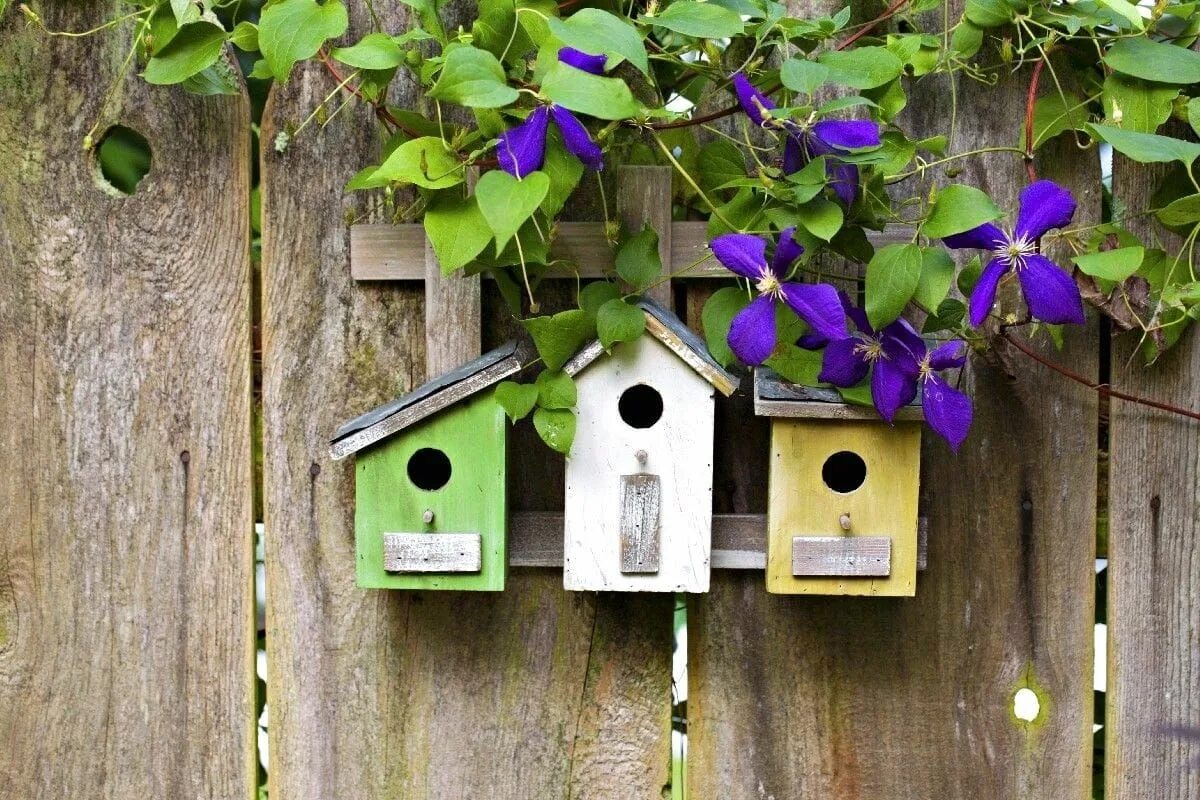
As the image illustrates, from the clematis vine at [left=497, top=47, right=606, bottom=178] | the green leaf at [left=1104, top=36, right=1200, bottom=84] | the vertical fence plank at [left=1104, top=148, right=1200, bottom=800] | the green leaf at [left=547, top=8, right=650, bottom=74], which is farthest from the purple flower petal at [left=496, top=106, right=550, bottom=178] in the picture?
the vertical fence plank at [left=1104, top=148, right=1200, bottom=800]

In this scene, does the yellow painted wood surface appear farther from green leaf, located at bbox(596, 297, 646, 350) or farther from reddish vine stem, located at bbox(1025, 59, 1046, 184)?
reddish vine stem, located at bbox(1025, 59, 1046, 184)

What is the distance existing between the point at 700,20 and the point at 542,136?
19 cm

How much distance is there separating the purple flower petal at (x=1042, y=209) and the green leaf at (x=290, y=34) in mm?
731

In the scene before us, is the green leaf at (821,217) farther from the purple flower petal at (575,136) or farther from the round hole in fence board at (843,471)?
the round hole in fence board at (843,471)

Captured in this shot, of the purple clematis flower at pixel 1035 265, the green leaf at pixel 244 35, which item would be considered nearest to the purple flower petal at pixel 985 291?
the purple clematis flower at pixel 1035 265

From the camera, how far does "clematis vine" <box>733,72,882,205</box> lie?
118 centimetres

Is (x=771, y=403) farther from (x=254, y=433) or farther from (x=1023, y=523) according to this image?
(x=254, y=433)

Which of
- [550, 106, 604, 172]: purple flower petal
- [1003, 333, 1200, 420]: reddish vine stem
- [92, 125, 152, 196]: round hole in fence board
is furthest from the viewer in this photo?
[92, 125, 152, 196]: round hole in fence board

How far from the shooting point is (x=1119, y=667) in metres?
1.47

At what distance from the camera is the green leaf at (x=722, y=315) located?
1.32m

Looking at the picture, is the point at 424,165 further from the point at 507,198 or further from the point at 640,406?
the point at 640,406

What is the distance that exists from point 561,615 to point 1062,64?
90 cm

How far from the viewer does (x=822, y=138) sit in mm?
1188

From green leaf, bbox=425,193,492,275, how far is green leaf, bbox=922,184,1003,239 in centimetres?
46
